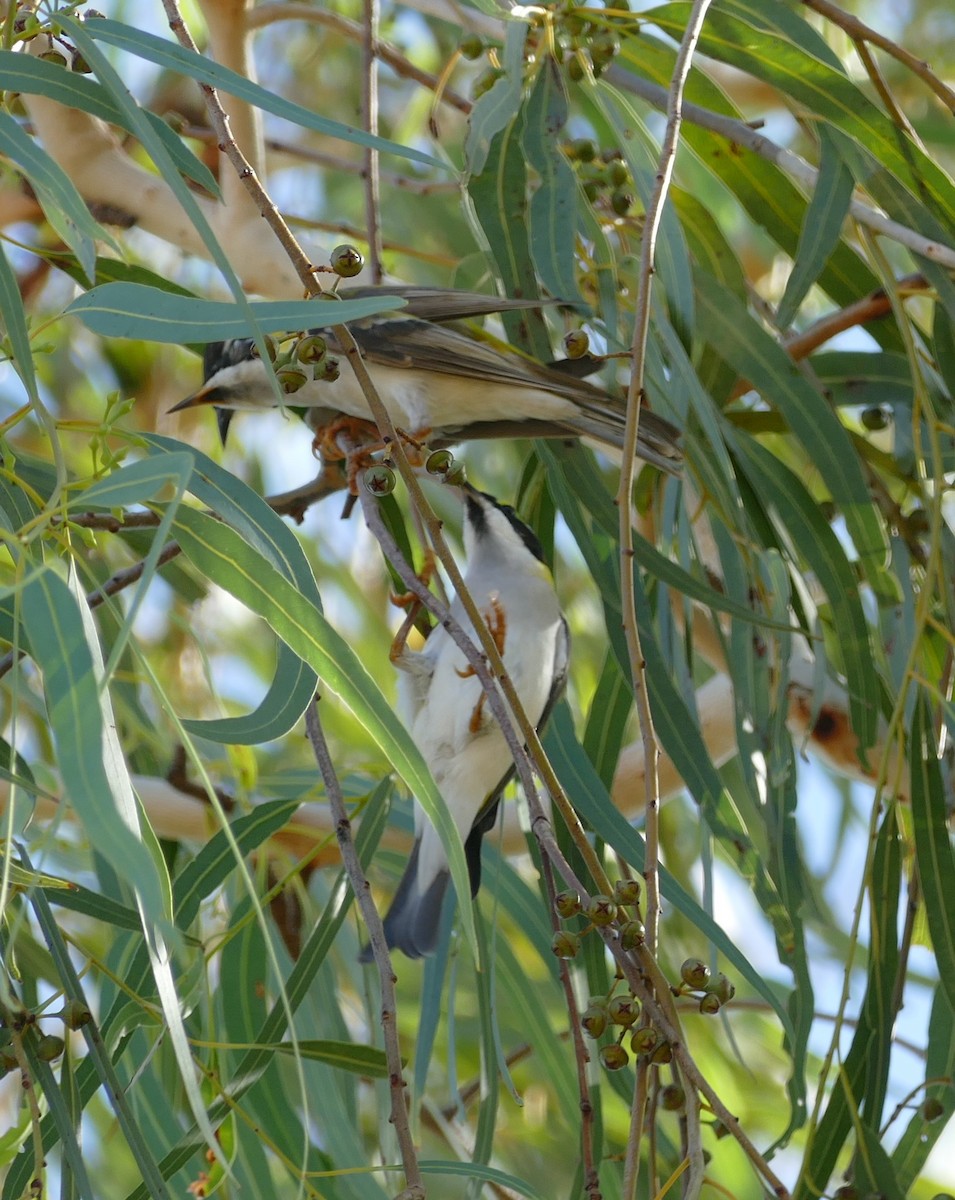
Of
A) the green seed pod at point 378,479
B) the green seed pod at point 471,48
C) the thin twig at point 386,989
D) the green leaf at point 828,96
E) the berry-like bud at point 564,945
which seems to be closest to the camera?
the thin twig at point 386,989

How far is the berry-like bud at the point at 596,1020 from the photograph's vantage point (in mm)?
1311

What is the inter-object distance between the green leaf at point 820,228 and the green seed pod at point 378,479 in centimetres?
65

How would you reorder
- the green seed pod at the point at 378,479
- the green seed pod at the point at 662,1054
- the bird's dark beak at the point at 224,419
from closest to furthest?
the green seed pod at the point at 662,1054, the green seed pod at the point at 378,479, the bird's dark beak at the point at 224,419

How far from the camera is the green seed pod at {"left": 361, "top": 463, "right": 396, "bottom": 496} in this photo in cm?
164

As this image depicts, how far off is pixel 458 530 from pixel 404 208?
102cm

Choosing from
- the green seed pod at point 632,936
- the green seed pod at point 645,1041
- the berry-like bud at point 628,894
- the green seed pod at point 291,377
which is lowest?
the green seed pod at point 645,1041

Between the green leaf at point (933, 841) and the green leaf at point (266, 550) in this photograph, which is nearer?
the green leaf at point (266, 550)

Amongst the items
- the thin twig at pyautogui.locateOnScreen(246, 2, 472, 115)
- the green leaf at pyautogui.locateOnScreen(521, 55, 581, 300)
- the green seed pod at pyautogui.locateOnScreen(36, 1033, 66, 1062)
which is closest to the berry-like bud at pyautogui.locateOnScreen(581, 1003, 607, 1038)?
the green seed pod at pyautogui.locateOnScreen(36, 1033, 66, 1062)

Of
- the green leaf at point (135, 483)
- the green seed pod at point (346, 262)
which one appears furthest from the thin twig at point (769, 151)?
the green leaf at point (135, 483)

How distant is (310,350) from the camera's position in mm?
1518

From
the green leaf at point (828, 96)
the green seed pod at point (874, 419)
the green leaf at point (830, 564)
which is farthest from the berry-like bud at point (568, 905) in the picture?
the green seed pod at point (874, 419)

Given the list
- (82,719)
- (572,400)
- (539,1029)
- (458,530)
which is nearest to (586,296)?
(572,400)

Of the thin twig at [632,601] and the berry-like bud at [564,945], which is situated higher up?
the thin twig at [632,601]

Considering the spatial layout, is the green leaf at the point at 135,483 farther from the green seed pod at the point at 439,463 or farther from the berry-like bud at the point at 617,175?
the berry-like bud at the point at 617,175
